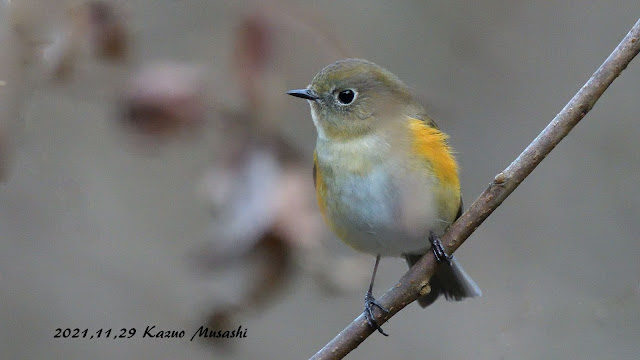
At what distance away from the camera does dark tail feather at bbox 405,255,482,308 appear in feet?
13.4

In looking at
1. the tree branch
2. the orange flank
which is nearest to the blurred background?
the orange flank

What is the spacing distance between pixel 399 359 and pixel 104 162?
9.69 feet

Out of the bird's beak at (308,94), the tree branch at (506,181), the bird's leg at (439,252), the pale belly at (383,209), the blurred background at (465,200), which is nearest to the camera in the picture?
the tree branch at (506,181)

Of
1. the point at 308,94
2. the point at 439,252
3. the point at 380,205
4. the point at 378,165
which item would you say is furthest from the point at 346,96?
the point at 439,252

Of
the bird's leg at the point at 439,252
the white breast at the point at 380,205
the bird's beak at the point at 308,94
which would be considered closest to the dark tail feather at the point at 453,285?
the white breast at the point at 380,205

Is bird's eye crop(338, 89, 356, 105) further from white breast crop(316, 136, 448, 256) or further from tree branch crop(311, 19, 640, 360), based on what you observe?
tree branch crop(311, 19, 640, 360)

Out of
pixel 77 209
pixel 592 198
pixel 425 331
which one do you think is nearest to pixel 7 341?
pixel 77 209

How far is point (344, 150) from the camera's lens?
12.3 feet

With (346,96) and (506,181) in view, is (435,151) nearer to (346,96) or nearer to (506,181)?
(346,96)

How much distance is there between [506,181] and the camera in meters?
2.75

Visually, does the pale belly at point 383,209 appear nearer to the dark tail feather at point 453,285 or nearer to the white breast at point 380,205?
the white breast at point 380,205

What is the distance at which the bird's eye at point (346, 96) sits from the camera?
12.7 ft

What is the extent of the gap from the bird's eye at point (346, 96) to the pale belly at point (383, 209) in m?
0.42

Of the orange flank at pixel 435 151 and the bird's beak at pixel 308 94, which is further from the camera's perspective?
the bird's beak at pixel 308 94
